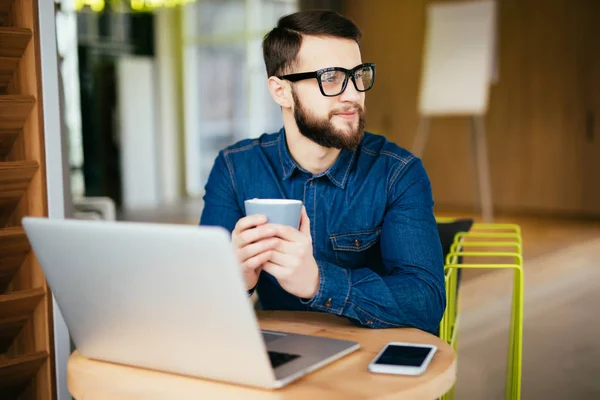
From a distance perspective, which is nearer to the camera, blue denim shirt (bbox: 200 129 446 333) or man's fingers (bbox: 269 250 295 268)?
man's fingers (bbox: 269 250 295 268)

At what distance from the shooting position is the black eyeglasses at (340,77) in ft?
4.71

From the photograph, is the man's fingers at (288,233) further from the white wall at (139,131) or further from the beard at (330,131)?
the white wall at (139,131)

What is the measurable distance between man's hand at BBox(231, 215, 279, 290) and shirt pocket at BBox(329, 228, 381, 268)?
449 millimetres

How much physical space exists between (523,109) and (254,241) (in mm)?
5778

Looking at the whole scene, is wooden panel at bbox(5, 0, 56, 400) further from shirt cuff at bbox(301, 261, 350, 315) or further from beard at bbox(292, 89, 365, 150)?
shirt cuff at bbox(301, 261, 350, 315)

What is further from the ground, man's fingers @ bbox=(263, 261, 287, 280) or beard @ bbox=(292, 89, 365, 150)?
beard @ bbox=(292, 89, 365, 150)

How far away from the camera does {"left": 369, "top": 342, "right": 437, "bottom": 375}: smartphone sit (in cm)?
98

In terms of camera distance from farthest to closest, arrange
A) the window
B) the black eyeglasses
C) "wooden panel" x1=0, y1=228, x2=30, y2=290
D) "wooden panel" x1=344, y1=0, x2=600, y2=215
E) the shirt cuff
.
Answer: the window
"wooden panel" x1=344, y1=0, x2=600, y2=215
"wooden panel" x1=0, y1=228, x2=30, y2=290
the black eyeglasses
the shirt cuff

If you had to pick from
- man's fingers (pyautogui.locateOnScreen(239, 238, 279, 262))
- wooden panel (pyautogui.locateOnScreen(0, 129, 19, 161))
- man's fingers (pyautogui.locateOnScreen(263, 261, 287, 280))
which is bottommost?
man's fingers (pyautogui.locateOnScreen(263, 261, 287, 280))

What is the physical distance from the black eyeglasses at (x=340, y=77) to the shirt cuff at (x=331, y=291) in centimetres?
38

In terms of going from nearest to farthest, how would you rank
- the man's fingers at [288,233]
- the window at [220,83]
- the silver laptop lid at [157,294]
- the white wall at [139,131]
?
1. the silver laptop lid at [157,294]
2. the man's fingers at [288,233]
3. the white wall at [139,131]
4. the window at [220,83]

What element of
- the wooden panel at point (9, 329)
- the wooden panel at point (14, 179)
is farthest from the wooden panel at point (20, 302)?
the wooden panel at point (14, 179)

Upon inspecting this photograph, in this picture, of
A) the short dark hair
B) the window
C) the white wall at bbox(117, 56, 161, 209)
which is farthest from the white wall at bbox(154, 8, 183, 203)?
the short dark hair

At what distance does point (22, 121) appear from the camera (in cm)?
158
